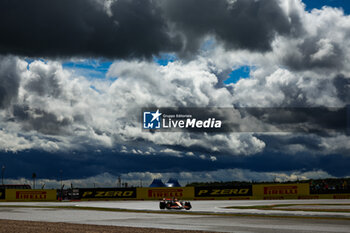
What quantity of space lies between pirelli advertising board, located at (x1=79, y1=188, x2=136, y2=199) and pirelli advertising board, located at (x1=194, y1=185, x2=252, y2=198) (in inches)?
421

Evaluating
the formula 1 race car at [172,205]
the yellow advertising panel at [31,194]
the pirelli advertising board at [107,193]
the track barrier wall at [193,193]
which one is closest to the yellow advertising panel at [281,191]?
the track barrier wall at [193,193]

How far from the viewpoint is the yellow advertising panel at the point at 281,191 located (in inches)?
2383

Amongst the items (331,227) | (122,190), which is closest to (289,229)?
(331,227)

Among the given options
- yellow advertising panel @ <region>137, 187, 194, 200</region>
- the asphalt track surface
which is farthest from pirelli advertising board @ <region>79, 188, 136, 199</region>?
the asphalt track surface

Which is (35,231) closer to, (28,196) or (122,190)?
(122,190)

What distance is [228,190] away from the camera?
6334cm

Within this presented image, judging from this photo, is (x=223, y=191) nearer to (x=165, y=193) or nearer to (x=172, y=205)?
(x=165, y=193)

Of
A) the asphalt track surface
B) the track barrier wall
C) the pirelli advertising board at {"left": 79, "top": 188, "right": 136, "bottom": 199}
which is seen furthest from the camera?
the pirelli advertising board at {"left": 79, "top": 188, "right": 136, "bottom": 199}

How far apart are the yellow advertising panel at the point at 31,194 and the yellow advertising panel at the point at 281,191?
32.8 meters

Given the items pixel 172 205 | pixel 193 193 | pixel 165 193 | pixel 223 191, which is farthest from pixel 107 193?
pixel 172 205

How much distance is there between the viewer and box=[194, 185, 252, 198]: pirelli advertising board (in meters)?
62.9

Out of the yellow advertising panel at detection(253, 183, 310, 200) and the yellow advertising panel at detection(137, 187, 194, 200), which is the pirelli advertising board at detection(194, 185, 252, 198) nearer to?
the yellow advertising panel at detection(137, 187, 194, 200)

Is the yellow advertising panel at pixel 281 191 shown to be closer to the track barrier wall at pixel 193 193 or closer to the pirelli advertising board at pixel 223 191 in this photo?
the track barrier wall at pixel 193 193

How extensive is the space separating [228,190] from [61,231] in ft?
156
